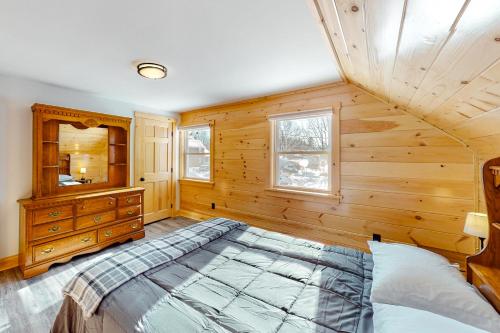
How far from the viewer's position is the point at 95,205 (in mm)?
2898

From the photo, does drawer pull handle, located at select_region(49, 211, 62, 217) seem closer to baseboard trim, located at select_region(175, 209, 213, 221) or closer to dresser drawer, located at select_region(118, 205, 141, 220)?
dresser drawer, located at select_region(118, 205, 141, 220)

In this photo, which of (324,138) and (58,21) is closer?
(58,21)

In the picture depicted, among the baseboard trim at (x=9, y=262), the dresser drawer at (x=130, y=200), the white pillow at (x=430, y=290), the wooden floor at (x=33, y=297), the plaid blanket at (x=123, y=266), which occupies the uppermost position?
the dresser drawer at (x=130, y=200)

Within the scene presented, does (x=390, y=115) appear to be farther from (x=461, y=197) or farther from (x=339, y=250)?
(x=339, y=250)

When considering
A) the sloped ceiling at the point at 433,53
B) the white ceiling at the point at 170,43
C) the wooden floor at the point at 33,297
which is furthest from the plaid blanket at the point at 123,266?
the sloped ceiling at the point at 433,53

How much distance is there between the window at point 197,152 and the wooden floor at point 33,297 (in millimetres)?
2201

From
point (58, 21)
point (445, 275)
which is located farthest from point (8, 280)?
point (445, 275)

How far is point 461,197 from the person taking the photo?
209cm

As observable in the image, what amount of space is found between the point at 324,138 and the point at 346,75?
2.68 ft

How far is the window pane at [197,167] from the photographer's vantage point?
4.34 meters

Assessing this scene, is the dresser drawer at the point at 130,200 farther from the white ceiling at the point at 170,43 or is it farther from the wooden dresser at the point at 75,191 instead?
the white ceiling at the point at 170,43

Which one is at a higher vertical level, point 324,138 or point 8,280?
point 324,138

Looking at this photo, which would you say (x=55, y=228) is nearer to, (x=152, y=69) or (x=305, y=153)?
(x=152, y=69)

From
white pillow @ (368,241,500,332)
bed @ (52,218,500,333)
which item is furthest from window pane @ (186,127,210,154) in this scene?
white pillow @ (368,241,500,332)
